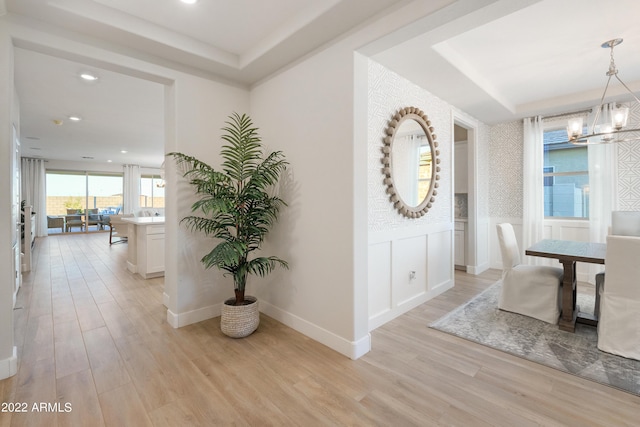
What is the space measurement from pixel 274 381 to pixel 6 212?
2.05 m

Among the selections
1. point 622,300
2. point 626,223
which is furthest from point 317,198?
point 626,223

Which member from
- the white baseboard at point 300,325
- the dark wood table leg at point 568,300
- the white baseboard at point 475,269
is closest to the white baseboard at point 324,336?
the white baseboard at point 300,325

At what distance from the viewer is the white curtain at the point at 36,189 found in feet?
28.7

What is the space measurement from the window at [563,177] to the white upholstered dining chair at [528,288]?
6.72 ft

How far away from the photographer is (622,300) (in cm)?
208

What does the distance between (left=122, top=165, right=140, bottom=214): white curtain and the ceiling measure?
6864 mm

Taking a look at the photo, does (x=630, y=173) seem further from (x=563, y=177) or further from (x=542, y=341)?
(x=542, y=341)

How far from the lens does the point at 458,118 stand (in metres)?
3.96

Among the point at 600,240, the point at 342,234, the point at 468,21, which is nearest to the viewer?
the point at 468,21

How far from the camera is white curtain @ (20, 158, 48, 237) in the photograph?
28.7 feet

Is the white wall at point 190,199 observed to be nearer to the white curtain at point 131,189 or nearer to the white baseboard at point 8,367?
the white baseboard at point 8,367

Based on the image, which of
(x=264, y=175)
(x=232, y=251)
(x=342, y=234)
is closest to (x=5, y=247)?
(x=232, y=251)

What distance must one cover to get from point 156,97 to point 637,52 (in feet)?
17.8

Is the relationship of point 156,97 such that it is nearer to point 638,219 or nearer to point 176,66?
point 176,66
